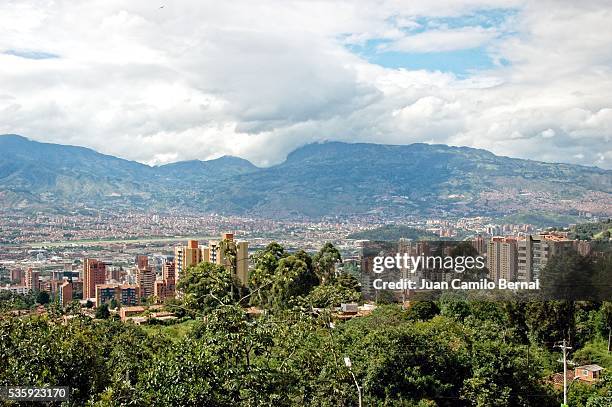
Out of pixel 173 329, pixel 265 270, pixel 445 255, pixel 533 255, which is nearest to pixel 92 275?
pixel 265 270

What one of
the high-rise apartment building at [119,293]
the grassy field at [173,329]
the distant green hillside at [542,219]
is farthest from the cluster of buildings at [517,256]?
the distant green hillside at [542,219]

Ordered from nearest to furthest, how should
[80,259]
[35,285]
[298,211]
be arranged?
[35,285]
[80,259]
[298,211]

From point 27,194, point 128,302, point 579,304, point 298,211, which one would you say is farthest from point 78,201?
point 579,304

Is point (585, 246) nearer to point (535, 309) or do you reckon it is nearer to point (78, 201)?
point (535, 309)

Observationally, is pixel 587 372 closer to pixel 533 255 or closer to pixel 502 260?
pixel 533 255

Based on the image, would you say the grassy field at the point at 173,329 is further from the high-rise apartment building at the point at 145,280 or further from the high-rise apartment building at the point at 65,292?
the high-rise apartment building at the point at 65,292

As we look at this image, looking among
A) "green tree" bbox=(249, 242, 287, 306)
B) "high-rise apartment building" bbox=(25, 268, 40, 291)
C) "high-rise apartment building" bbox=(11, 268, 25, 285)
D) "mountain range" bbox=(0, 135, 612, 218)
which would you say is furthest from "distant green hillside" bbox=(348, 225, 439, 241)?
"mountain range" bbox=(0, 135, 612, 218)

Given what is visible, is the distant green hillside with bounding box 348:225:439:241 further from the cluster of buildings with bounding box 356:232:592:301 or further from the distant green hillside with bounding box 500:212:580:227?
the distant green hillside with bounding box 500:212:580:227
